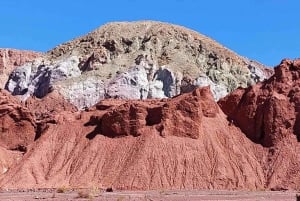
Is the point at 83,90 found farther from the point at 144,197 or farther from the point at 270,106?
the point at 144,197

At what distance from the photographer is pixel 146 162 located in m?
78.0

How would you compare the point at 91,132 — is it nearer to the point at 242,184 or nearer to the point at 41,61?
the point at 242,184

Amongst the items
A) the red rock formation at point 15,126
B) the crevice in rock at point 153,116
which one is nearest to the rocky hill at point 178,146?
the crevice in rock at point 153,116

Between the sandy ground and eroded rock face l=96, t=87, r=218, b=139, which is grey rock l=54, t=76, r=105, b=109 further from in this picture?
the sandy ground

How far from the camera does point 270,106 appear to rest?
281ft

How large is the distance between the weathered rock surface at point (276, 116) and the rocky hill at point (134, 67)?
51.0 metres

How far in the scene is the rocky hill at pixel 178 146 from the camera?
3034 inches

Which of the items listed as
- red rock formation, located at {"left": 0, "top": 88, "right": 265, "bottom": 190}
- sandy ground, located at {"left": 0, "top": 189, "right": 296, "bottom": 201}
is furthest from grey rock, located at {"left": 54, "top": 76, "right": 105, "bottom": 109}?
sandy ground, located at {"left": 0, "top": 189, "right": 296, "bottom": 201}

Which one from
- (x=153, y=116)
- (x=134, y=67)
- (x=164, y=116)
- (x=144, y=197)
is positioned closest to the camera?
(x=144, y=197)

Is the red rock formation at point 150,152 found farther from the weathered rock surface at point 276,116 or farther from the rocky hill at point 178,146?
the weathered rock surface at point 276,116

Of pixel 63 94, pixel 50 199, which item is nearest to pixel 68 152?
pixel 50 199

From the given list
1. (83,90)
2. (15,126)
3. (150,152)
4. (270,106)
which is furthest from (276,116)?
(83,90)

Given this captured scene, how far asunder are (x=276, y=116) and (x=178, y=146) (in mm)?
13900

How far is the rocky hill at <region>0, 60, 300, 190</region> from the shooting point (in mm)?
77062
